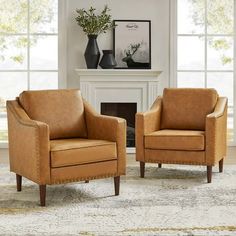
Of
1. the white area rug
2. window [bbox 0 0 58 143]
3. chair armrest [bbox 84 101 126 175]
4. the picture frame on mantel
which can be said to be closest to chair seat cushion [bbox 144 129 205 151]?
the white area rug

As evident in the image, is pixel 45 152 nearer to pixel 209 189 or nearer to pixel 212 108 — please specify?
pixel 209 189

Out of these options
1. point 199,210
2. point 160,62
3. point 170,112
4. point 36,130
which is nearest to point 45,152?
point 36,130

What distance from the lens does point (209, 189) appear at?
5.02 meters

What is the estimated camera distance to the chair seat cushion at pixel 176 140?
534cm

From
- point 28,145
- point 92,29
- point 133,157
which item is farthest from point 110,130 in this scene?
point 92,29

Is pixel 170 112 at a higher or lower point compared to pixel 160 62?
lower

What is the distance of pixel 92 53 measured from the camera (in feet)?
23.6

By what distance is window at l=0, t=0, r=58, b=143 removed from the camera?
7516 mm

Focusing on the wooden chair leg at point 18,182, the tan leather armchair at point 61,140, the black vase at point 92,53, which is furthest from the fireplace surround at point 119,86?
the wooden chair leg at point 18,182

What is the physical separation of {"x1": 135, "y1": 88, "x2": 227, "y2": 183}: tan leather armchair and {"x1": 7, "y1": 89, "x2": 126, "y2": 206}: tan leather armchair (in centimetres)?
65

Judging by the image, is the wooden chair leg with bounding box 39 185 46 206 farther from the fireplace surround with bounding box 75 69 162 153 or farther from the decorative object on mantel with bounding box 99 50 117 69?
the decorative object on mantel with bounding box 99 50 117 69

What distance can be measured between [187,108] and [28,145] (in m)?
1.96

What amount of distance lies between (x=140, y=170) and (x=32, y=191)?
3.72 ft

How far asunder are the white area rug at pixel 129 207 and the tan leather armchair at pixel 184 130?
217 millimetres
